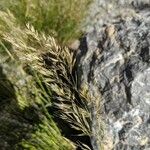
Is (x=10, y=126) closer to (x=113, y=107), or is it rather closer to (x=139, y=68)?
(x=113, y=107)

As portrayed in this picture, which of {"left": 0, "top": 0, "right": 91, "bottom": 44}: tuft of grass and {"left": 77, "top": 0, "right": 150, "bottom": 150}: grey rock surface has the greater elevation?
{"left": 0, "top": 0, "right": 91, "bottom": 44}: tuft of grass

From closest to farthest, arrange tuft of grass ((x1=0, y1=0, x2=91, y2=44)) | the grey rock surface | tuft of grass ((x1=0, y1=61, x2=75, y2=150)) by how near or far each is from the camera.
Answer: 1. the grey rock surface
2. tuft of grass ((x1=0, y1=61, x2=75, y2=150))
3. tuft of grass ((x1=0, y1=0, x2=91, y2=44))

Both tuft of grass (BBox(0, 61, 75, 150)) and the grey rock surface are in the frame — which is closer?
the grey rock surface

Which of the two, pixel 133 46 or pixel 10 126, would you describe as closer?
pixel 133 46

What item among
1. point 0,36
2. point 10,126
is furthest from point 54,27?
point 10,126

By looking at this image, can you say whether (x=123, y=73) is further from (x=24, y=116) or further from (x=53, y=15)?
(x=53, y=15)
